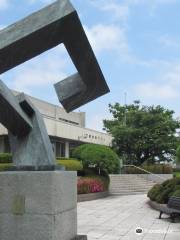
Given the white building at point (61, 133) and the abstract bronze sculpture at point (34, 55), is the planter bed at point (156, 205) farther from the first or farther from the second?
the white building at point (61, 133)

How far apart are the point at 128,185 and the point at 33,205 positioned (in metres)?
25.5

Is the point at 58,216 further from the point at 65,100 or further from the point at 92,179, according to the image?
the point at 92,179

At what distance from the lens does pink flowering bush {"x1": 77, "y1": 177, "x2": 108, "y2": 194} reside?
23.0m

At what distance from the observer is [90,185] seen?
23.8 meters

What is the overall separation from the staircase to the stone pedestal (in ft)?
69.9

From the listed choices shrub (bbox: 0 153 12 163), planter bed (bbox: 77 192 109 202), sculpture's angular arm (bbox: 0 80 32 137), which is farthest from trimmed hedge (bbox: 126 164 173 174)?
sculpture's angular arm (bbox: 0 80 32 137)

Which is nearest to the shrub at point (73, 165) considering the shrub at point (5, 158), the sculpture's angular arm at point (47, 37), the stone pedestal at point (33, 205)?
the shrub at point (5, 158)

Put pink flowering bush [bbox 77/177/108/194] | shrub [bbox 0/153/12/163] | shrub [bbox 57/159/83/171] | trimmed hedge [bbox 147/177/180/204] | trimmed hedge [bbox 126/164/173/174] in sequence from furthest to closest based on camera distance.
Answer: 1. trimmed hedge [bbox 126/164/173/174]
2. shrub [bbox 0/153/12/163]
3. shrub [bbox 57/159/83/171]
4. pink flowering bush [bbox 77/177/108/194]
5. trimmed hedge [bbox 147/177/180/204]

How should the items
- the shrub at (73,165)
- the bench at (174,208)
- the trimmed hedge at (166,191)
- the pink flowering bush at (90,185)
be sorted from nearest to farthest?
the bench at (174,208) → the trimmed hedge at (166,191) → the pink flowering bush at (90,185) → the shrub at (73,165)

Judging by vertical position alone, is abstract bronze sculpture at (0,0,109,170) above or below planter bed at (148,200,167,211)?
above

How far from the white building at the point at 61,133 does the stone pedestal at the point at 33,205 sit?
78.2 feet

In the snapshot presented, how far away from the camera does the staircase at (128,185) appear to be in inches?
1157

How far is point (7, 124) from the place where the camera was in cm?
705

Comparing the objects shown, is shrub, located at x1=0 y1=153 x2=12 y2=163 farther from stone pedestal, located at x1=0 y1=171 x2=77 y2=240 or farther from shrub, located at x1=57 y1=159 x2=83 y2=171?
stone pedestal, located at x1=0 y1=171 x2=77 y2=240
